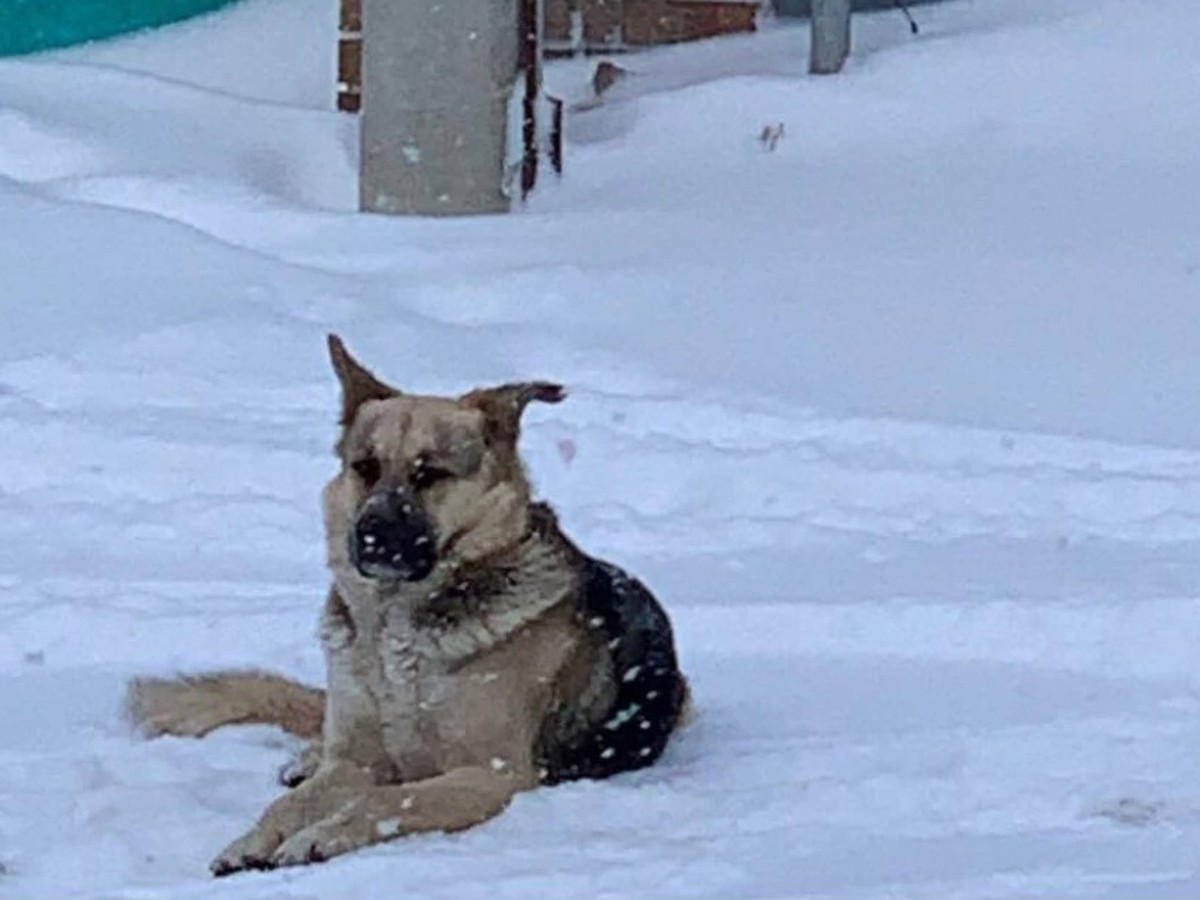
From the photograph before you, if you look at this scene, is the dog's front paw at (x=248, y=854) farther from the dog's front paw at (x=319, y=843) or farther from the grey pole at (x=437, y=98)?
the grey pole at (x=437, y=98)

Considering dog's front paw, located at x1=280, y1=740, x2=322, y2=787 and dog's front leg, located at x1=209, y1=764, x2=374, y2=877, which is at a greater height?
dog's front leg, located at x1=209, y1=764, x2=374, y2=877

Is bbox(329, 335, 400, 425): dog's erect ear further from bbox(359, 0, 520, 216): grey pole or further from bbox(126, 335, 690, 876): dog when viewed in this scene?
bbox(359, 0, 520, 216): grey pole

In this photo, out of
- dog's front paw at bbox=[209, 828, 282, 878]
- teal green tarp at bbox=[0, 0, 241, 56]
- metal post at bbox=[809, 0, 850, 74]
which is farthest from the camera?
teal green tarp at bbox=[0, 0, 241, 56]

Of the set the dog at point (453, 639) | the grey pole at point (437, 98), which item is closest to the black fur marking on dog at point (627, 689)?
the dog at point (453, 639)

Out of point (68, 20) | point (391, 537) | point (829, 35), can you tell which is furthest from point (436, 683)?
point (68, 20)

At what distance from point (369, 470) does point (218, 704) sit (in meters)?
0.65

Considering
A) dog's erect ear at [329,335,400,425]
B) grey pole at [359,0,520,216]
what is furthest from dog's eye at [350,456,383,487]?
grey pole at [359,0,520,216]

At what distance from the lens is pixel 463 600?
4422 millimetres

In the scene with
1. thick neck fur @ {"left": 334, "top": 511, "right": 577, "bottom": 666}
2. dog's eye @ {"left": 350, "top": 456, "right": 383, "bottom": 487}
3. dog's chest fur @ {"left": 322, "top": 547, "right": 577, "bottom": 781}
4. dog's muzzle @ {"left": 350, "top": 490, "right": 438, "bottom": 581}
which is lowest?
dog's chest fur @ {"left": 322, "top": 547, "right": 577, "bottom": 781}

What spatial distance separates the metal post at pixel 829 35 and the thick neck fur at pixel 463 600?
446cm

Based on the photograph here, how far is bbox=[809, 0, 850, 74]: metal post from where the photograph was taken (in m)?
8.62

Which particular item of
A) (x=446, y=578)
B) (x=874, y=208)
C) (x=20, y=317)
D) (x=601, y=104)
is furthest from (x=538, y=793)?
(x=601, y=104)

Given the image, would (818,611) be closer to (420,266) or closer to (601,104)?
(420,266)

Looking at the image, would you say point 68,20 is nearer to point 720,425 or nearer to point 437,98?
point 437,98
